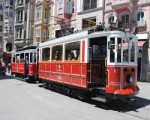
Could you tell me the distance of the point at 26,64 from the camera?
25984 millimetres

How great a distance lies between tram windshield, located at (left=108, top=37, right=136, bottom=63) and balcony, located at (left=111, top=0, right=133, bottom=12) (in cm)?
1660

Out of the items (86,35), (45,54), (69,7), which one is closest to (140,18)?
(45,54)

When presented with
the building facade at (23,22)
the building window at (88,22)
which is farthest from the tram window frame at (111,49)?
the building facade at (23,22)

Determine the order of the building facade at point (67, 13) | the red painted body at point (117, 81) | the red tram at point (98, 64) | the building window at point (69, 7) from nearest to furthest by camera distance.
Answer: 1. the red painted body at point (117, 81)
2. the red tram at point (98, 64)
3. the building facade at point (67, 13)
4. the building window at point (69, 7)

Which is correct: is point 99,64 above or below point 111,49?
below

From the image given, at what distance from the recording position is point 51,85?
18672mm

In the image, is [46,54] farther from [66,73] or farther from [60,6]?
[60,6]

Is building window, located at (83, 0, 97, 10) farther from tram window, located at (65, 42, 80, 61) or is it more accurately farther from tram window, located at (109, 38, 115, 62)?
tram window, located at (109, 38, 115, 62)

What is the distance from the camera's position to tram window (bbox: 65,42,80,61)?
46.5ft

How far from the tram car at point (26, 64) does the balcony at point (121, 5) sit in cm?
953

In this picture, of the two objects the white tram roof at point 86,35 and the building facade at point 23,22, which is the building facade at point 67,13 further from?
the white tram roof at point 86,35

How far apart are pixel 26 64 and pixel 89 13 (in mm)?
11171

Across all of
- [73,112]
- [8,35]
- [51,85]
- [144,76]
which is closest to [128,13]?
[144,76]

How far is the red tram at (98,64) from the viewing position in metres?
11.9
